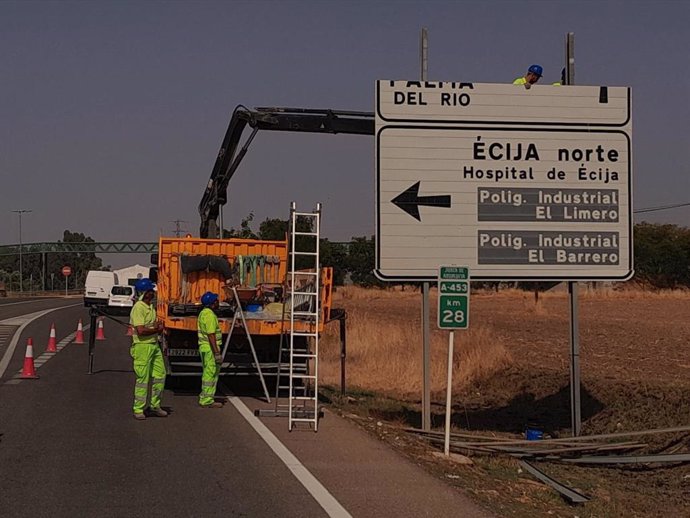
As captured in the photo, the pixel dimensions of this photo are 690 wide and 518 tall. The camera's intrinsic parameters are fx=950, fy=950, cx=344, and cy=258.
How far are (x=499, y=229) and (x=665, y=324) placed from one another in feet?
66.4

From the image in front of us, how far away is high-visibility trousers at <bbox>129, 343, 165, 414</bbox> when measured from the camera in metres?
12.6

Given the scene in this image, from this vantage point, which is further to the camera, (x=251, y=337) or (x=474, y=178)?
(x=251, y=337)

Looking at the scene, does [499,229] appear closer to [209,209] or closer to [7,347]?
[209,209]

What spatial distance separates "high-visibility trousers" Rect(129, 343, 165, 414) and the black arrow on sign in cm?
388

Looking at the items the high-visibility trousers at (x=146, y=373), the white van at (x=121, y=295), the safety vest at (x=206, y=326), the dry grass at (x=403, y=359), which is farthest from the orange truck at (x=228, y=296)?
the white van at (x=121, y=295)

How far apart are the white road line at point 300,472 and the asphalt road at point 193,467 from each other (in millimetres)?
12

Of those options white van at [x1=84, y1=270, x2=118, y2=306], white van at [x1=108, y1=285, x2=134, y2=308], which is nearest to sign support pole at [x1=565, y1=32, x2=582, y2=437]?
white van at [x1=108, y1=285, x2=134, y2=308]

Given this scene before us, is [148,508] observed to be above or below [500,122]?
below

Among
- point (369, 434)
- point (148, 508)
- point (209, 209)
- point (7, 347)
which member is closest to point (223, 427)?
point (369, 434)

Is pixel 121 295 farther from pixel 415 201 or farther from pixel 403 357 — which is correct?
pixel 415 201

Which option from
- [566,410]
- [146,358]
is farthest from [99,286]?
[146,358]

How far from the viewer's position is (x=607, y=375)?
18422mm

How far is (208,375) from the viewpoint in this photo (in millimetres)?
13766

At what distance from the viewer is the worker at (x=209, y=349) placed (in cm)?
1368
